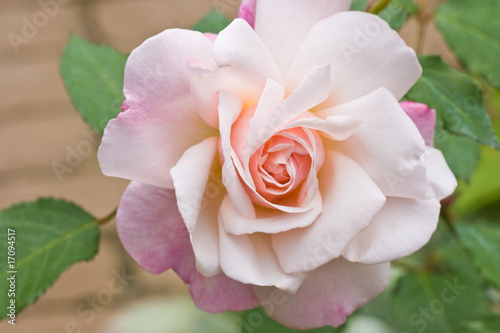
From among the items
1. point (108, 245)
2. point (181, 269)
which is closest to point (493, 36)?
point (181, 269)

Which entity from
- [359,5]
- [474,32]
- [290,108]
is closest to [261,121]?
[290,108]

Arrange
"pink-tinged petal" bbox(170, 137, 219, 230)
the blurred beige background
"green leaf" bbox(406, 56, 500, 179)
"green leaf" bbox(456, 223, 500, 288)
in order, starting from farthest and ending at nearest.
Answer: the blurred beige background → "green leaf" bbox(456, 223, 500, 288) → "green leaf" bbox(406, 56, 500, 179) → "pink-tinged petal" bbox(170, 137, 219, 230)

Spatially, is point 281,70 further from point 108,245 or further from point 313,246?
Result: point 108,245

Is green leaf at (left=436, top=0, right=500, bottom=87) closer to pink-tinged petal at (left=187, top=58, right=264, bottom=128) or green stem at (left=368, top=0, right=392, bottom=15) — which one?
green stem at (left=368, top=0, right=392, bottom=15)

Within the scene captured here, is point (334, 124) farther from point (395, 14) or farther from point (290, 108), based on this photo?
point (395, 14)

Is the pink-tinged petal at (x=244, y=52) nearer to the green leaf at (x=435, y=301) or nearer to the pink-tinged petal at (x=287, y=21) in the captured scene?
the pink-tinged petal at (x=287, y=21)

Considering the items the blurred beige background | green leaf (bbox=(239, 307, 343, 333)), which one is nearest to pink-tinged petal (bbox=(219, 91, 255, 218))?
green leaf (bbox=(239, 307, 343, 333))
